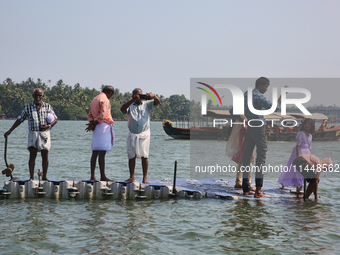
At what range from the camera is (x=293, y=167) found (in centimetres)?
853

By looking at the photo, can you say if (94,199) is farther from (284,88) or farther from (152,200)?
(284,88)

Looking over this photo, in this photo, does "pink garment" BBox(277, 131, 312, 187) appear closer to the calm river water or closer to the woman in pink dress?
the woman in pink dress

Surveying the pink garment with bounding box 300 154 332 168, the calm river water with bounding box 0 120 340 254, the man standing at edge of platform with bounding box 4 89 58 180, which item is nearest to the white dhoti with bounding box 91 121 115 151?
the man standing at edge of platform with bounding box 4 89 58 180

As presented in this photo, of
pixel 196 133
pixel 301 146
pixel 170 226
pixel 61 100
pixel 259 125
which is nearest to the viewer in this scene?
pixel 170 226

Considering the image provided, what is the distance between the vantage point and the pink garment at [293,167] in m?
8.27

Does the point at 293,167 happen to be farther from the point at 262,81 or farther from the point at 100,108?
the point at 100,108

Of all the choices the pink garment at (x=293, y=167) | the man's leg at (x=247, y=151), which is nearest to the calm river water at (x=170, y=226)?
the pink garment at (x=293, y=167)

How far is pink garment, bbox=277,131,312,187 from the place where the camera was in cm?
827

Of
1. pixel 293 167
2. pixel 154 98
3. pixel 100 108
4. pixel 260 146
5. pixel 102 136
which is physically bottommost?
pixel 293 167

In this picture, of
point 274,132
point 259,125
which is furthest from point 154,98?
point 274,132

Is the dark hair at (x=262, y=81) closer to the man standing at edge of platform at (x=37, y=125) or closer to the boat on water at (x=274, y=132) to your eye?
the man standing at edge of platform at (x=37, y=125)

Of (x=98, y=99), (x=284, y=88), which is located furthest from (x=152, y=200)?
(x=284, y=88)

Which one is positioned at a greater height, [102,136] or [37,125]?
[37,125]

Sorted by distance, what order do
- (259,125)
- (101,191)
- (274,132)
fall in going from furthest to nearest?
(274,132)
(101,191)
(259,125)
